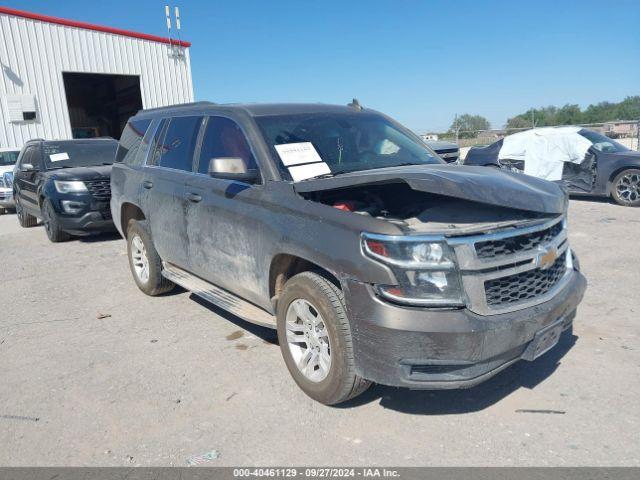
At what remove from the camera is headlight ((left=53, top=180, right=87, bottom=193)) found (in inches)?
332

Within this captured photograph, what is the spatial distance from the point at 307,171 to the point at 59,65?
18654 millimetres

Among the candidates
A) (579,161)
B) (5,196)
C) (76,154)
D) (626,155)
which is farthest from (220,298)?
(5,196)

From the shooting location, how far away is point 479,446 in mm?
2676

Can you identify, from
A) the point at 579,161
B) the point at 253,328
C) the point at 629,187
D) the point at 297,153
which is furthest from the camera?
the point at 579,161

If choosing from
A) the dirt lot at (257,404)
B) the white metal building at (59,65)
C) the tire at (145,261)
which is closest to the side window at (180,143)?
the tire at (145,261)

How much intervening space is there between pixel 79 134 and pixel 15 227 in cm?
1827

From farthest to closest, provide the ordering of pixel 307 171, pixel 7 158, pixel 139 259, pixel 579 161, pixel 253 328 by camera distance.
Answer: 1. pixel 7 158
2. pixel 579 161
3. pixel 139 259
4. pixel 253 328
5. pixel 307 171

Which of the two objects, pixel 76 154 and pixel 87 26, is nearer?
pixel 76 154

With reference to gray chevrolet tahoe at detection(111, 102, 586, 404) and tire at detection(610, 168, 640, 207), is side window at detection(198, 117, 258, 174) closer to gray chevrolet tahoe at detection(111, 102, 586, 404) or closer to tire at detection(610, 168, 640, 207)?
gray chevrolet tahoe at detection(111, 102, 586, 404)

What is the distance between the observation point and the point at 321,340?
3078 millimetres

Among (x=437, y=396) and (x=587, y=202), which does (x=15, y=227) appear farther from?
(x=587, y=202)

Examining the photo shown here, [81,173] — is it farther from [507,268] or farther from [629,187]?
[629,187]

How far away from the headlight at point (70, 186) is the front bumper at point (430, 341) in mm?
7209

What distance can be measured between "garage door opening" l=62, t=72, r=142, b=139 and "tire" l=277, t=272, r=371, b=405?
81.3 feet
